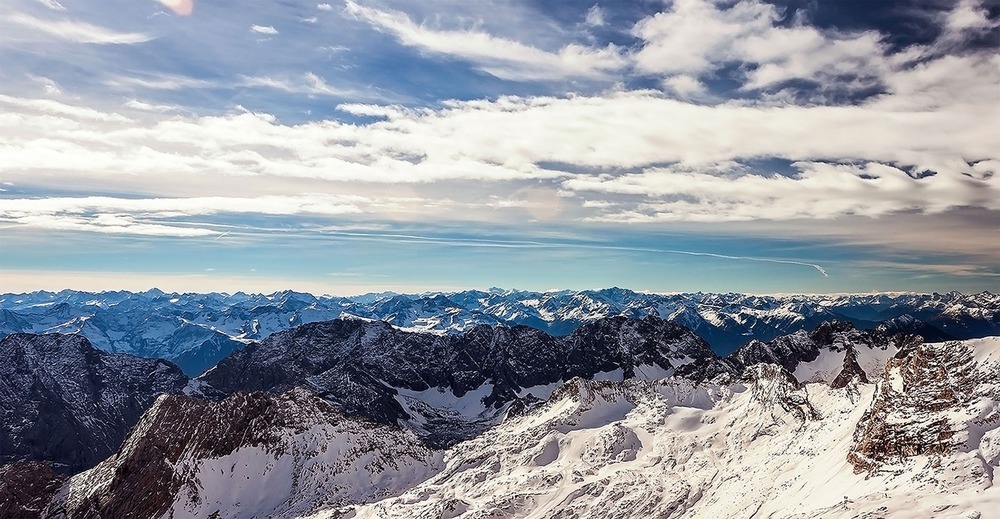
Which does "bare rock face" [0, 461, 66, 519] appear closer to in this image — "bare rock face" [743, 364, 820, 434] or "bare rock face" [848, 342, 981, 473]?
"bare rock face" [743, 364, 820, 434]

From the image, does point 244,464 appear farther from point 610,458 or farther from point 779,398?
point 779,398

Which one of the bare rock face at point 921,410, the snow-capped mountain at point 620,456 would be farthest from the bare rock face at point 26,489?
the bare rock face at point 921,410

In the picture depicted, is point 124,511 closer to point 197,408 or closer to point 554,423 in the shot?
point 197,408

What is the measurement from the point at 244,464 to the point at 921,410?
123109mm

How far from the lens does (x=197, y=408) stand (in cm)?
13038

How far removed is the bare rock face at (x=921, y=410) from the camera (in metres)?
53.3

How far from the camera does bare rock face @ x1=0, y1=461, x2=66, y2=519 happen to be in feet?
364

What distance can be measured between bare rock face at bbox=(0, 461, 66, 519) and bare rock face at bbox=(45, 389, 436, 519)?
2.68m

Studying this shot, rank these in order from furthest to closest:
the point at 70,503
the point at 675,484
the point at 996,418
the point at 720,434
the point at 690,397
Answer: the point at 690,397 → the point at 70,503 → the point at 720,434 → the point at 675,484 → the point at 996,418

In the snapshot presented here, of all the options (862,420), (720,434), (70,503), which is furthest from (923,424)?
(70,503)

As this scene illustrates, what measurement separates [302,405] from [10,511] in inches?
2278

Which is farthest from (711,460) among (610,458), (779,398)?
(779,398)

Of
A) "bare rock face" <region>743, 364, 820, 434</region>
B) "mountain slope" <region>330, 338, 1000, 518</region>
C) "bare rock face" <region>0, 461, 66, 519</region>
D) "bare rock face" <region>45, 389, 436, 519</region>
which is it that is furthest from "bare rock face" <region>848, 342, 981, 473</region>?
"bare rock face" <region>0, 461, 66, 519</region>

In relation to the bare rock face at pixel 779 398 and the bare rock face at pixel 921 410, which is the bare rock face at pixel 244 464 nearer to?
the bare rock face at pixel 779 398
